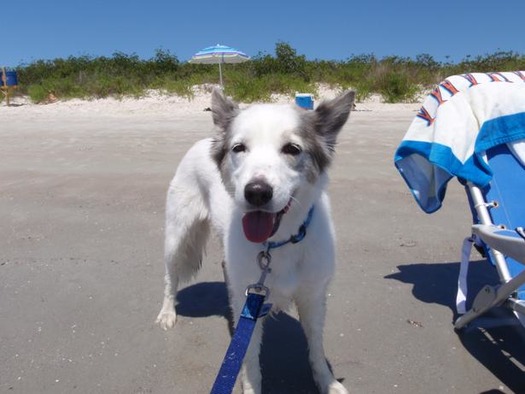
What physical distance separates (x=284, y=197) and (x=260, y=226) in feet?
0.77

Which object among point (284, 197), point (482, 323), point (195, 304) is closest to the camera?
point (284, 197)

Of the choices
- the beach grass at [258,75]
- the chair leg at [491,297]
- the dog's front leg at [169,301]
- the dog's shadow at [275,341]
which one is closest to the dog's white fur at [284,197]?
the dog's shadow at [275,341]

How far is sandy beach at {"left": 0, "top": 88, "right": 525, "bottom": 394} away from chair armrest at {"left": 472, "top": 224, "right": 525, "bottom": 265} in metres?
1.06

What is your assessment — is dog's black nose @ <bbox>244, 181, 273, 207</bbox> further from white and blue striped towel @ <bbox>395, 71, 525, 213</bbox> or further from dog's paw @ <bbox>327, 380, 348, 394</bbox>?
white and blue striped towel @ <bbox>395, 71, 525, 213</bbox>

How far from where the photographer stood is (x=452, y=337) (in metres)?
3.43

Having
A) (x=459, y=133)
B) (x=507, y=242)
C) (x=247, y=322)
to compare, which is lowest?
(x=247, y=322)

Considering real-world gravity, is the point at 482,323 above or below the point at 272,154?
below

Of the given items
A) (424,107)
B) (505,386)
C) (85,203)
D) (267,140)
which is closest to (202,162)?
(267,140)

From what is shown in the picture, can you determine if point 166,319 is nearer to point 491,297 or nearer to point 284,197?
point 284,197

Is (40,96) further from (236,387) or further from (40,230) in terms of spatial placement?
(236,387)

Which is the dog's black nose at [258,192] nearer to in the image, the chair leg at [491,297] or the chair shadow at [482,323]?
the chair leg at [491,297]

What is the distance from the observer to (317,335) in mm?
3012

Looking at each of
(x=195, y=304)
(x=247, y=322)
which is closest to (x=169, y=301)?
(x=195, y=304)

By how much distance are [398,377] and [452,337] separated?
2.17 ft
